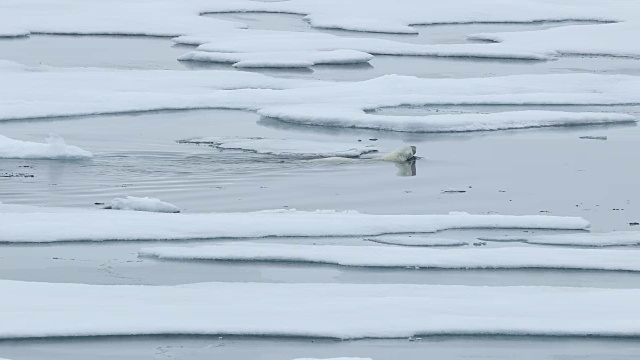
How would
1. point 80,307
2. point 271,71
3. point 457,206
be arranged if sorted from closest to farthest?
point 80,307 < point 457,206 < point 271,71

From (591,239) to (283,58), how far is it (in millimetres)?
9408

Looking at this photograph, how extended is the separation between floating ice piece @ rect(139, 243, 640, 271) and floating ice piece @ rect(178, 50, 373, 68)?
902 cm

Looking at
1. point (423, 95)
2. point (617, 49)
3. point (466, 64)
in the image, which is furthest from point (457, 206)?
point (617, 49)

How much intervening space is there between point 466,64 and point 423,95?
3502mm

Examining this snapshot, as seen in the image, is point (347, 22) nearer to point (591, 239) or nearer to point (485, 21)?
point (485, 21)

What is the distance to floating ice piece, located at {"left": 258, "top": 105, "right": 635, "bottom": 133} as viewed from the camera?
11617mm

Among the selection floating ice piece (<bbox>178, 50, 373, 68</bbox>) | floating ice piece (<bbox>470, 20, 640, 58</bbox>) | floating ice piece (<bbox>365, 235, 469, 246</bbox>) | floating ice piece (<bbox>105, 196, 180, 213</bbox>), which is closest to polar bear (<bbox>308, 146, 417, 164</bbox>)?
floating ice piece (<bbox>105, 196, 180, 213</bbox>)

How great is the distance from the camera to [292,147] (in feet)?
34.1

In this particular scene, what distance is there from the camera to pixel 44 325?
552cm

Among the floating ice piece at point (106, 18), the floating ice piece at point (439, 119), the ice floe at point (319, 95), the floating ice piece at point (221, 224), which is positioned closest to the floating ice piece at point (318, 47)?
the floating ice piece at point (106, 18)

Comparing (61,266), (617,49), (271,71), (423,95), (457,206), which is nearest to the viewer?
(61,266)

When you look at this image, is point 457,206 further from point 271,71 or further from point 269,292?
point 271,71

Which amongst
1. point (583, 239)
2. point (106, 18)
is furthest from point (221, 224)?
point (106, 18)

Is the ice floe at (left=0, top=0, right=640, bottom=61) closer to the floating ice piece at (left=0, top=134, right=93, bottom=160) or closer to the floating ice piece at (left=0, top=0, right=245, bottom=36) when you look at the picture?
the floating ice piece at (left=0, top=0, right=245, bottom=36)
